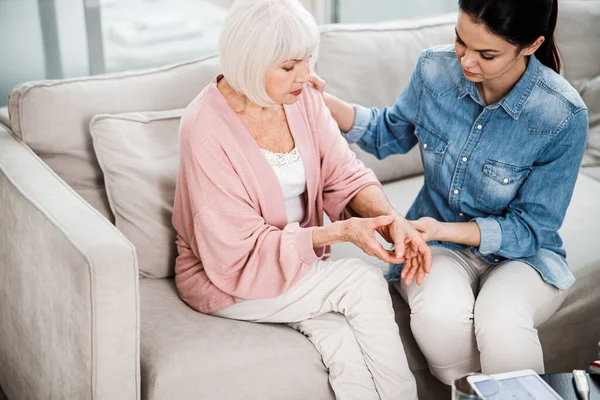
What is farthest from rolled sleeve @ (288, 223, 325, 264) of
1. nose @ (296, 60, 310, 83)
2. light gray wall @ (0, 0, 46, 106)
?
light gray wall @ (0, 0, 46, 106)

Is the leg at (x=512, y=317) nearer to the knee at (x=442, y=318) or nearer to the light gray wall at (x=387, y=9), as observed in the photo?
the knee at (x=442, y=318)

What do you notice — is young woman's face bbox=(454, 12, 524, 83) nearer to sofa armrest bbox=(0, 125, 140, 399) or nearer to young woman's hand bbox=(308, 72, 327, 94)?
young woman's hand bbox=(308, 72, 327, 94)

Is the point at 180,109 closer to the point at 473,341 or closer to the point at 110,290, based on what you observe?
the point at 110,290

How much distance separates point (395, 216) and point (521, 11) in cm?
52

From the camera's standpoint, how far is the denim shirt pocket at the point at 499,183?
193 cm

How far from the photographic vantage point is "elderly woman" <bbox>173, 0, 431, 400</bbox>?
1.74m

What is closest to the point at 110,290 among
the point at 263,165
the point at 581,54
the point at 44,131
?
the point at 263,165

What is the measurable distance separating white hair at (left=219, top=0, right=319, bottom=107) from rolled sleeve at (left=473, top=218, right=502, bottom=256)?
0.59 meters

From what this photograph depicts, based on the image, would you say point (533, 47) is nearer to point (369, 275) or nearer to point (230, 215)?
point (369, 275)

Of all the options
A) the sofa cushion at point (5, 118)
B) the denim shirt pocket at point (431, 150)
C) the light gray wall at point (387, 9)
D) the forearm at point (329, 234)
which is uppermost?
the light gray wall at point (387, 9)

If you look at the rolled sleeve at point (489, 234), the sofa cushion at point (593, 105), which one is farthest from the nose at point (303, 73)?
the sofa cushion at point (593, 105)

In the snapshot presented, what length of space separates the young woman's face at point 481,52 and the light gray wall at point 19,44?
48.6 inches

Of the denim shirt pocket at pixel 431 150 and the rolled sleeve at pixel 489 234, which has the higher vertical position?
the denim shirt pocket at pixel 431 150

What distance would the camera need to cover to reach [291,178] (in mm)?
1898
